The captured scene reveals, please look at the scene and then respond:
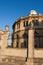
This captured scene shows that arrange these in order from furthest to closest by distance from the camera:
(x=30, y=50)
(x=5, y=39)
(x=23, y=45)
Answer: (x=23, y=45), (x=5, y=39), (x=30, y=50)

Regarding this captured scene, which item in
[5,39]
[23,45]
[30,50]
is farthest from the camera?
[23,45]

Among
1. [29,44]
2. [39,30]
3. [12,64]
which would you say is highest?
[39,30]

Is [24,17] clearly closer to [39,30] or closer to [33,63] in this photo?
[39,30]

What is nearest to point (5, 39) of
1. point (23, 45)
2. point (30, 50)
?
point (30, 50)

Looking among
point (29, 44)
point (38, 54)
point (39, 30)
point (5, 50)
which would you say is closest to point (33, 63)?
point (38, 54)

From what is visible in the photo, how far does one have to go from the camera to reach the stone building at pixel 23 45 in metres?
17.2

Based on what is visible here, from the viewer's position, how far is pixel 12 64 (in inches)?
727

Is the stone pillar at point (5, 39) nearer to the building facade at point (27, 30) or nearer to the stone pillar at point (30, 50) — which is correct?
the stone pillar at point (30, 50)

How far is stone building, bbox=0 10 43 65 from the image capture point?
56.3ft

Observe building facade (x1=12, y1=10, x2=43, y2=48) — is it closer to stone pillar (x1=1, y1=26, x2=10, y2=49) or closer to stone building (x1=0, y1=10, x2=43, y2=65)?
stone building (x1=0, y1=10, x2=43, y2=65)

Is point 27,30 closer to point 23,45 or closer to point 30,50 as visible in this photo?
point 23,45

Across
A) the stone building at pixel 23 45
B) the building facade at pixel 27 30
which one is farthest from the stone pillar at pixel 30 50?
the building facade at pixel 27 30

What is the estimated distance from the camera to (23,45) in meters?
29.9

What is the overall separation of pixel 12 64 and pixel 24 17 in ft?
51.7
